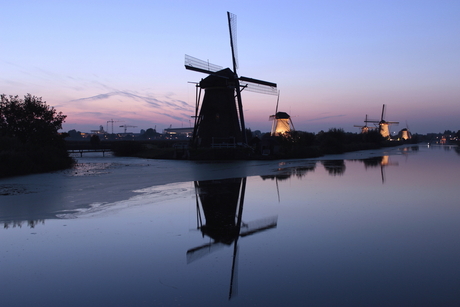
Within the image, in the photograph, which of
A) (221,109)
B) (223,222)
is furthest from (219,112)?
(223,222)

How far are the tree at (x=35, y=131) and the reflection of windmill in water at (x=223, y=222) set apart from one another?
11872 mm

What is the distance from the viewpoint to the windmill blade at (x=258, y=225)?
6.45 metres

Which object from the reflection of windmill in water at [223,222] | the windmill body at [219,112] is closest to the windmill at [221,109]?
the windmill body at [219,112]

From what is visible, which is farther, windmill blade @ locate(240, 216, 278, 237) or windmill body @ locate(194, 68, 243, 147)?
windmill body @ locate(194, 68, 243, 147)

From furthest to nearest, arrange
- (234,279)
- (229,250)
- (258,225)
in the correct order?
(258,225)
(229,250)
(234,279)

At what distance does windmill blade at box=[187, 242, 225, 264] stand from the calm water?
3cm

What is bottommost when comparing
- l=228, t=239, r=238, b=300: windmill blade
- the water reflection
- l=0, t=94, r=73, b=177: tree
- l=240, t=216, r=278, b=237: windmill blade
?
l=228, t=239, r=238, b=300: windmill blade

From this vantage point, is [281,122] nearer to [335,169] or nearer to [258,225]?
[335,169]

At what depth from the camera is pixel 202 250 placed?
5.48 meters

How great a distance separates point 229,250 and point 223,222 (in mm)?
1800

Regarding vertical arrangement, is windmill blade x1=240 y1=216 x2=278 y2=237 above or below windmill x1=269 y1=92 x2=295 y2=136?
below

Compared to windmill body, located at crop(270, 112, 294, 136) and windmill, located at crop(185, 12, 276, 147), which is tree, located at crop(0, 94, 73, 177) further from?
windmill body, located at crop(270, 112, 294, 136)

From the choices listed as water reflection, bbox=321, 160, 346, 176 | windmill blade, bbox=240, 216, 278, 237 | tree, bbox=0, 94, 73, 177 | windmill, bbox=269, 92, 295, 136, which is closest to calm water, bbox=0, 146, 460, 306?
windmill blade, bbox=240, 216, 278, 237

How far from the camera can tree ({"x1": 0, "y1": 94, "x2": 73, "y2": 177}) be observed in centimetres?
1875
